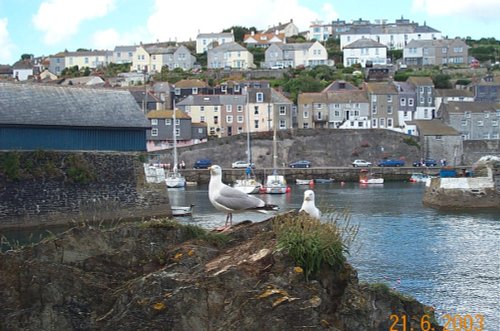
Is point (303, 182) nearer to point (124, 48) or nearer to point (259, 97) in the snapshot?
point (259, 97)

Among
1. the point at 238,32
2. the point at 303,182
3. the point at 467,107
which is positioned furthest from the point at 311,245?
the point at 238,32

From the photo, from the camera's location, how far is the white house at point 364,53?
10594cm

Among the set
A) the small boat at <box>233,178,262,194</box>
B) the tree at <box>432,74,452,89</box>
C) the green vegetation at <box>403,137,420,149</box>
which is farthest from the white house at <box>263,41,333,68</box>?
the small boat at <box>233,178,262,194</box>

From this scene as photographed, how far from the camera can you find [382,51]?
349ft

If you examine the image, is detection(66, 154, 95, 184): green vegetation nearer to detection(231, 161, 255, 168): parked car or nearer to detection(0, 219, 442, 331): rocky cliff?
detection(0, 219, 442, 331): rocky cliff

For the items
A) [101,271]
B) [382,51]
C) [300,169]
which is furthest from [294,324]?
[382,51]

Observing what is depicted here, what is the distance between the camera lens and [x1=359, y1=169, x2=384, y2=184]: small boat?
6119 centimetres

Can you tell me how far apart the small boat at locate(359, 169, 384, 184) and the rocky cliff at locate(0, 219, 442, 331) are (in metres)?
50.9

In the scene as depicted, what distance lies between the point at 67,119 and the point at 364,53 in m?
77.3

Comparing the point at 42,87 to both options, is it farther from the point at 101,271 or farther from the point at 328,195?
the point at 101,271

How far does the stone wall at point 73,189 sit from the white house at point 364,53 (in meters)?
75.6

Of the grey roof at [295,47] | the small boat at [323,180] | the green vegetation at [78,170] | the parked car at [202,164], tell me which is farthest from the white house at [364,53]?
the green vegetation at [78,170]

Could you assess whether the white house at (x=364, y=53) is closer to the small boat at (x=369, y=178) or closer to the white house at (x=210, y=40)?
the white house at (x=210, y=40)

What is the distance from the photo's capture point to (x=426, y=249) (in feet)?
89.4
